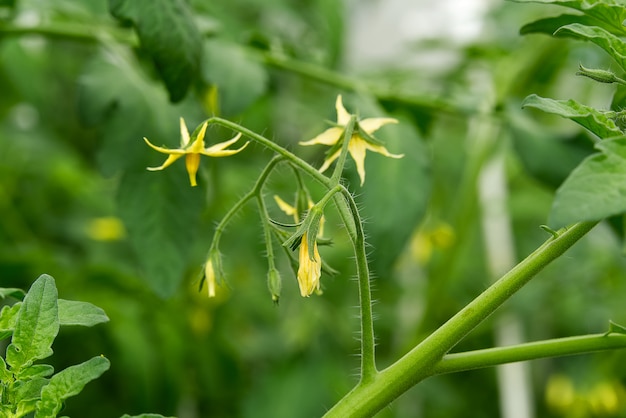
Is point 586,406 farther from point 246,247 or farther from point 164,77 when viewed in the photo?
point 164,77

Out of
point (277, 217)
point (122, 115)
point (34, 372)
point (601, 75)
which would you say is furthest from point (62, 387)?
point (277, 217)

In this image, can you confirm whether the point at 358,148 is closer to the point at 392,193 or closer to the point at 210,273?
the point at 210,273

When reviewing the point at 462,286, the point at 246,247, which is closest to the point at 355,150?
the point at 246,247

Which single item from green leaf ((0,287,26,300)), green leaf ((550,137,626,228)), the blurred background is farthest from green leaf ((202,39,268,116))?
green leaf ((550,137,626,228))

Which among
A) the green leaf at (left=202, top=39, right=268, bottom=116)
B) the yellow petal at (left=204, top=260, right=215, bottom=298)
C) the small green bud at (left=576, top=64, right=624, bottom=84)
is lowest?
the yellow petal at (left=204, top=260, right=215, bottom=298)

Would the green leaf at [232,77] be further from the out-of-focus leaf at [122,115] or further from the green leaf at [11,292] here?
the green leaf at [11,292]

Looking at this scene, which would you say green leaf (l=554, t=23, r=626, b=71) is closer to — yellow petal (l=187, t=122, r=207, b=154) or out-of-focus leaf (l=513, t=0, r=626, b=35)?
out-of-focus leaf (l=513, t=0, r=626, b=35)
